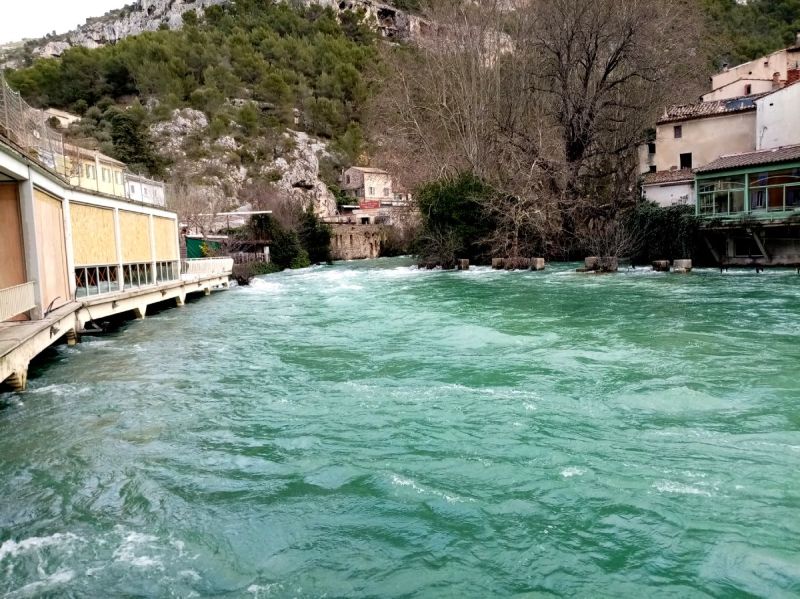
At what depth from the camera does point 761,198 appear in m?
28.3

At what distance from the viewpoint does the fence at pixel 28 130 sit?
11.3 meters

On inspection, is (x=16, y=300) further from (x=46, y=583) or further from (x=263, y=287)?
(x=263, y=287)

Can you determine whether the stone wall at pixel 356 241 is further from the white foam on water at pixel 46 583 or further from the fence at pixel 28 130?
the white foam on water at pixel 46 583

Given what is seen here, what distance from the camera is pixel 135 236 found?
1964 centimetres

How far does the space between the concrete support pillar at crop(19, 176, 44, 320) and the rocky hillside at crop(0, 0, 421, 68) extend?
356 ft

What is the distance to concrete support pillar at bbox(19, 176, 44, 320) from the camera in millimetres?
11523

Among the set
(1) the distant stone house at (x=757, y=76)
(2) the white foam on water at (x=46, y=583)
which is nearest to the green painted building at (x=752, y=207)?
(1) the distant stone house at (x=757, y=76)

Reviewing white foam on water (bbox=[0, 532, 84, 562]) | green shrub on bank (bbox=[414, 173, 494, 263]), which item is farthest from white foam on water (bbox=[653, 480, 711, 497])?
green shrub on bank (bbox=[414, 173, 494, 263])

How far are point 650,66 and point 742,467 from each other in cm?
3657

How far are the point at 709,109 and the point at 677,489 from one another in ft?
111

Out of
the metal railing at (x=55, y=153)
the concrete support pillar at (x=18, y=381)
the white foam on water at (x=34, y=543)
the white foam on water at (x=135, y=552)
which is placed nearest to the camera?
the white foam on water at (x=135, y=552)

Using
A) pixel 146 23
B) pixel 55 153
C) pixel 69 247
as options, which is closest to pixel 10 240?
pixel 69 247

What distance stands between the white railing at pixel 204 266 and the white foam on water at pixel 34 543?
76.0 ft

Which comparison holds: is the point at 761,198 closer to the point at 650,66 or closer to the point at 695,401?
the point at 650,66
